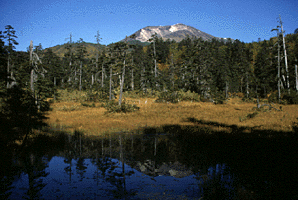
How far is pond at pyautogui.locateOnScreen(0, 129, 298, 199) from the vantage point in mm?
5219

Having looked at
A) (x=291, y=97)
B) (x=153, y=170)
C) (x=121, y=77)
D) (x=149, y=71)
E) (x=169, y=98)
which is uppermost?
(x=149, y=71)

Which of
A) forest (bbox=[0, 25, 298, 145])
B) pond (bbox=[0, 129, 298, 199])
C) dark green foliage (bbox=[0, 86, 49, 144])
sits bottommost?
pond (bbox=[0, 129, 298, 199])

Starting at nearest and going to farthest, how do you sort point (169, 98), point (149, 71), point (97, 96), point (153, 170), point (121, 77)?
point (153, 170) → point (169, 98) → point (97, 96) → point (121, 77) → point (149, 71)

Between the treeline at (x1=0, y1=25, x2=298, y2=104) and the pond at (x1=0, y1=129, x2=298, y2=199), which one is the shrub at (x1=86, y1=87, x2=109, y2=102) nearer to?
the treeline at (x1=0, y1=25, x2=298, y2=104)

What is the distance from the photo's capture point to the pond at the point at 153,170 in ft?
17.1

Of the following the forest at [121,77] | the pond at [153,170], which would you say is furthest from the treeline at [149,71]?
the pond at [153,170]

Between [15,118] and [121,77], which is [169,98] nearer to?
[121,77]

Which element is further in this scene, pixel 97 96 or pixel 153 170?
pixel 97 96

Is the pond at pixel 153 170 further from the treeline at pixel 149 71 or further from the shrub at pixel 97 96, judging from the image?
the shrub at pixel 97 96

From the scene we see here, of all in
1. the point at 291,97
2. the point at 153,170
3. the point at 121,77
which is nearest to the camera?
the point at 153,170

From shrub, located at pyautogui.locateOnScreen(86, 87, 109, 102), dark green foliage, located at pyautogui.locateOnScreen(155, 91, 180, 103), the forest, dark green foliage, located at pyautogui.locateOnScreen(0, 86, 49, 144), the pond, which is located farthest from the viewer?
shrub, located at pyautogui.locateOnScreen(86, 87, 109, 102)

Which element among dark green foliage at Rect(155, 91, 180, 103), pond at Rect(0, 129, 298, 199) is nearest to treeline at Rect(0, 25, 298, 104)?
dark green foliage at Rect(155, 91, 180, 103)

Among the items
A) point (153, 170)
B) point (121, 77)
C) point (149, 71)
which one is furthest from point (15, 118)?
point (149, 71)

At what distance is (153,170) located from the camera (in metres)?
6.99
